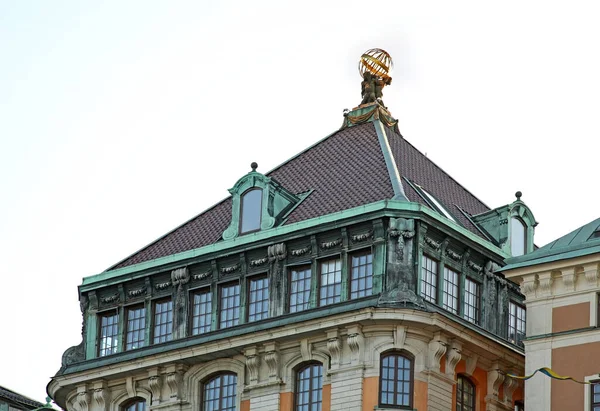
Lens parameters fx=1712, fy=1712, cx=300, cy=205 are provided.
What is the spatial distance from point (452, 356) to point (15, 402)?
31.1m

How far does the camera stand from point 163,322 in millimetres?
70312

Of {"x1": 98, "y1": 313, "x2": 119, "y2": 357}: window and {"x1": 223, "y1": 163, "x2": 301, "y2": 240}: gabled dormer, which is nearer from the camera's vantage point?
{"x1": 223, "y1": 163, "x2": 301, "y2": 240}: gabled dormer

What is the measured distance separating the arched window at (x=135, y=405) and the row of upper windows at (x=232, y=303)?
223cm

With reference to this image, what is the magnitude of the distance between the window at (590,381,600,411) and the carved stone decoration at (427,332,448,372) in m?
6.59

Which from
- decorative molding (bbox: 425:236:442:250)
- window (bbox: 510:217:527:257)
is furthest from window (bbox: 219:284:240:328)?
window (bbox: 510:217:527:257)

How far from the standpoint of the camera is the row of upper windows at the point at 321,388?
6353 cm

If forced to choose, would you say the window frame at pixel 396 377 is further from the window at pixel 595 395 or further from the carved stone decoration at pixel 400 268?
the window at pixel 595 395

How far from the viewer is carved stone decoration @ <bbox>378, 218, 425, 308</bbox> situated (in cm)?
6386

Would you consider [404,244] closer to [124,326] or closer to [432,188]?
[432,188]

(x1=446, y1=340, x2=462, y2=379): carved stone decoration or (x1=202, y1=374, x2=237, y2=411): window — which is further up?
(x1=446, y1=340, x2=462, y2=379): carved stone decoration

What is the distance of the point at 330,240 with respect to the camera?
66250mm

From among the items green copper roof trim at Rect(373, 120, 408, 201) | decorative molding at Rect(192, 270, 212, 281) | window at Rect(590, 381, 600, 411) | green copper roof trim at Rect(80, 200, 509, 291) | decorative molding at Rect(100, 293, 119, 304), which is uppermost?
green copper roof trim at Rect(373, 120, 408, 201)

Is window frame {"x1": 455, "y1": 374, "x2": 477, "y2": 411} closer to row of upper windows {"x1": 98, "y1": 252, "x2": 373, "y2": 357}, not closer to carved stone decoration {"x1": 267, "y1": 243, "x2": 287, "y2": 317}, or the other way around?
row of upper windows {"x1": 98, "y1": 252, "x2": 373, "y2": 357}

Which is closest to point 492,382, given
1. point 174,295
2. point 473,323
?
point 473,323
